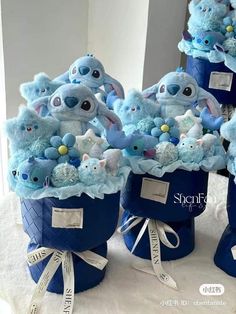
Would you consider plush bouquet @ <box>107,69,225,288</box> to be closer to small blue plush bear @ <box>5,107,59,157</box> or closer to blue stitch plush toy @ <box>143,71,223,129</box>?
blue stitch plush toy @ <box>143,71,223,129</box>

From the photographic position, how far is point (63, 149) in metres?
0.66

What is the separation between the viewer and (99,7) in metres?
1.31

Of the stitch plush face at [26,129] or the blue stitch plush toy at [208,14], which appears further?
the blue stitch plush toy at [208,14]

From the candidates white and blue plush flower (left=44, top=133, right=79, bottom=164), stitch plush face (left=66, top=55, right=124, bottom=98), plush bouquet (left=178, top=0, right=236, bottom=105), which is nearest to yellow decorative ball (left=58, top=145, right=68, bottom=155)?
white and blue plush flower (left=44, top=133, right=79, bottom=164)

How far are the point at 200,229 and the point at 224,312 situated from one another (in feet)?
0.76

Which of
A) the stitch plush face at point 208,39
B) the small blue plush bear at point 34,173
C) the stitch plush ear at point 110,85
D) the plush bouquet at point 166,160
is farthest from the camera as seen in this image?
the stitch plush face at point 208,39

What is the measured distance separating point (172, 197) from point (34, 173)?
25 centimetres

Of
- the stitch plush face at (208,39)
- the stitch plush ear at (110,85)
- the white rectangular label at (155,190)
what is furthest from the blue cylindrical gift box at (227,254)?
the stitch plush face at (208,39)

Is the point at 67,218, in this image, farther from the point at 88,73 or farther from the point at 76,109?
the point at 88,73

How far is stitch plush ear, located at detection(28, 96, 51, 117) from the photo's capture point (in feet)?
2.39

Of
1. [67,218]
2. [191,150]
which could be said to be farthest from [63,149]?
[191,150]

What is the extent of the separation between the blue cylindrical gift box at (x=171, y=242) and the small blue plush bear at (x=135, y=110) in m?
0.19

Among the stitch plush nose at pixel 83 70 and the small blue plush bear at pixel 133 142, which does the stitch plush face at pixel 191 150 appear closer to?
the small blue plush bear at pixel 133 142

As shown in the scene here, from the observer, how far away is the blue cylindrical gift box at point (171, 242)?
813 mm
